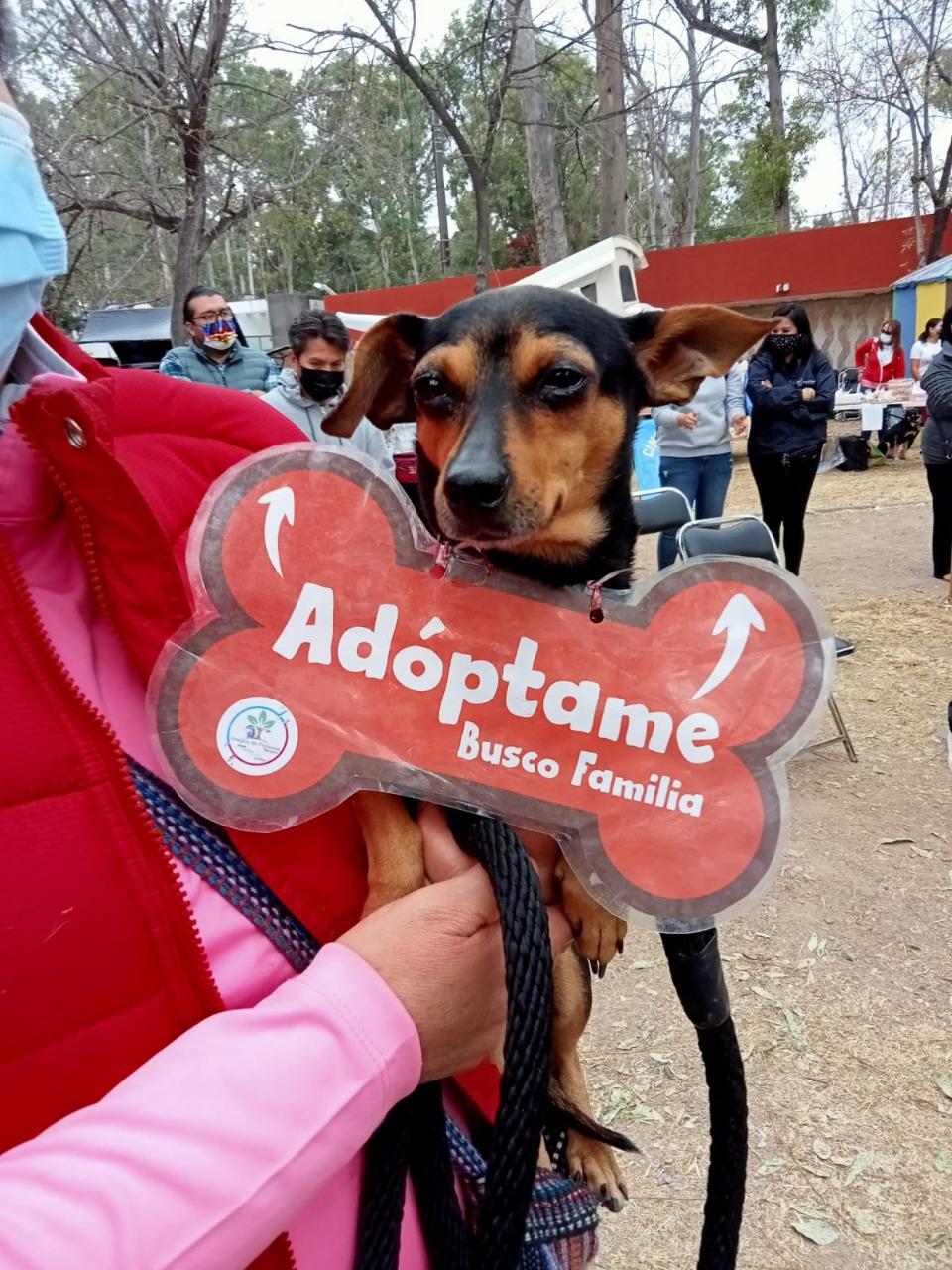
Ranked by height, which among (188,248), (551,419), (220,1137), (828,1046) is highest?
(188,248)

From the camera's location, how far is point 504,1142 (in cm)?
81

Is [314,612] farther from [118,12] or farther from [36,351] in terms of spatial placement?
[118,12]

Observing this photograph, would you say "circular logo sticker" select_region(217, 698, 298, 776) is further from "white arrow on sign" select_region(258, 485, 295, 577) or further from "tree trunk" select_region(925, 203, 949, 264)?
"tree trunk" select_region(925, 203, 949, 264)

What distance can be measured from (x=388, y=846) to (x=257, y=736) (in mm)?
236

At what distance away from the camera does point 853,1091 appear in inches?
96.4

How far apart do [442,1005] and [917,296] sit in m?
19.9

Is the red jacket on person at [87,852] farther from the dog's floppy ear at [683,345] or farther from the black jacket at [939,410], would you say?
the black jacket at [939,410]

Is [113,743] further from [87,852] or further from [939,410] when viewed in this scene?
[939,410]

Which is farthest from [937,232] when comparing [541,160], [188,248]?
[188,248]

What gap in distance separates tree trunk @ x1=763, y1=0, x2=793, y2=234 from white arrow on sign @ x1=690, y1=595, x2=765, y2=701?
1005 inches

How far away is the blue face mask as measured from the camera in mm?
840

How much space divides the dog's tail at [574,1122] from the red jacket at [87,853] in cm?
68

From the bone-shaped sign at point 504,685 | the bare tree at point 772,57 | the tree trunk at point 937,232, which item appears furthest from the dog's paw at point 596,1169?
the bare tree at point 772,57

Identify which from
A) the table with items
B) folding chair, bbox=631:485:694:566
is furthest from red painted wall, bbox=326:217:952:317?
folding chair, bbox=631:485:694:566
